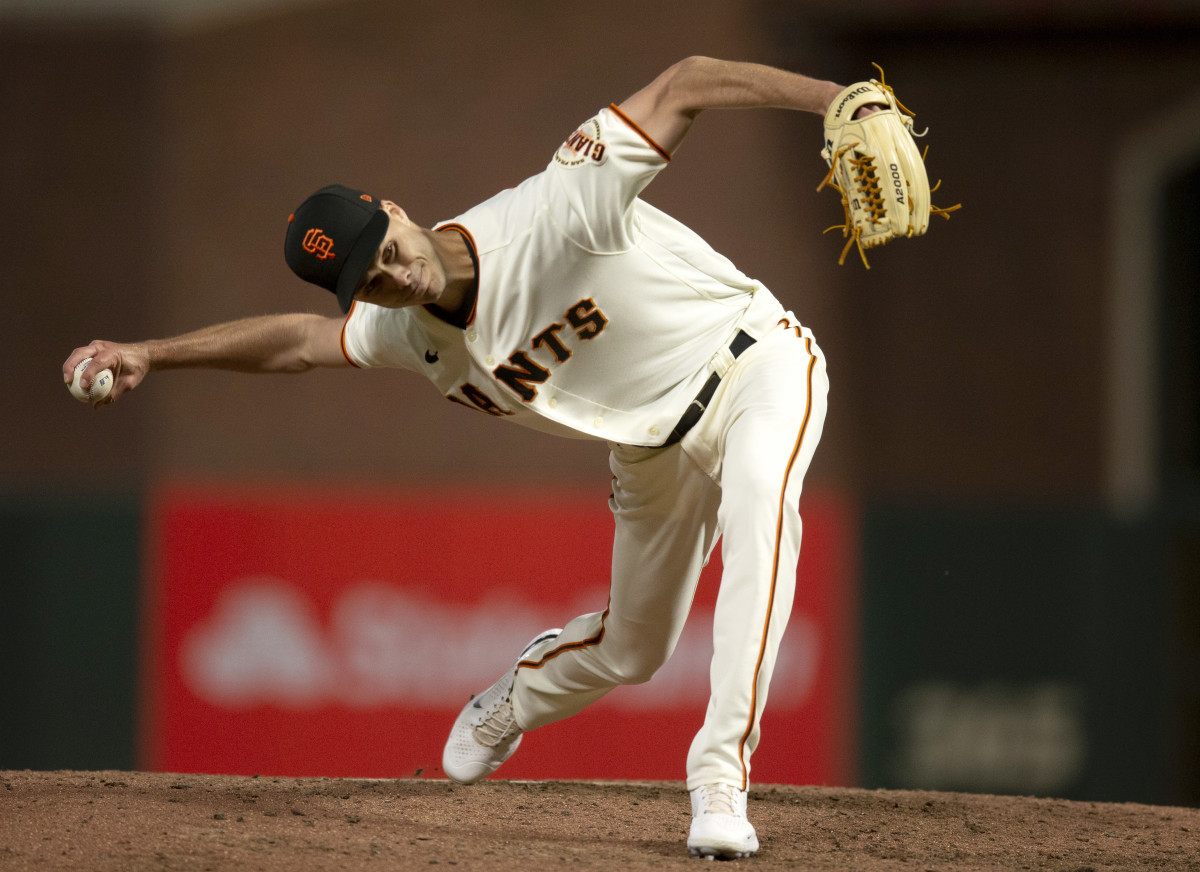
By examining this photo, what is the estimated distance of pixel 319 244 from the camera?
2.90 m

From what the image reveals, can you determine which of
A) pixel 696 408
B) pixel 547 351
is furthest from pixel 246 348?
pixel 696 408

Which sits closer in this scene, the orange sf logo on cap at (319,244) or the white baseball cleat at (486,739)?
the orange sf logo on cap at (319,244)

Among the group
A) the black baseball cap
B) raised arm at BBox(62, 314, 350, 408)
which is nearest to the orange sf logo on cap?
the black baseball cap

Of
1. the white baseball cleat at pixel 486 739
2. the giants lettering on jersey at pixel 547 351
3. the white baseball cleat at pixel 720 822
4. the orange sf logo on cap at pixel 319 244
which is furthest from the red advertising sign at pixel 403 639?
the orange sf logo on cap at pixel 319 244

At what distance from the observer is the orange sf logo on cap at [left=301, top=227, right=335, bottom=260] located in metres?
2.89

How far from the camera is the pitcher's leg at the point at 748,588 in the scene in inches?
110

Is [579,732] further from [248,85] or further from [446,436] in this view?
[248,85]

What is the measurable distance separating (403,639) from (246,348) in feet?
12.3

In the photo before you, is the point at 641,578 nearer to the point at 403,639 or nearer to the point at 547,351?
the point at 547,351

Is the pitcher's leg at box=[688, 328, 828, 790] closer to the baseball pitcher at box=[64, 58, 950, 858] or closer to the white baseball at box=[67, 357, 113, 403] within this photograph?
the baseball pitcher at box=[64, 58, 950, 858]

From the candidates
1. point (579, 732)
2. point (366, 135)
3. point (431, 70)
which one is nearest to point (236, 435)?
point (366, 135)

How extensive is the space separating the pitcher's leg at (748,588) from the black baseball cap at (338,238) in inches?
32.5

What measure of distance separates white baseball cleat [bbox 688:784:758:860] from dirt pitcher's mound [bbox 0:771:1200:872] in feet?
0.19

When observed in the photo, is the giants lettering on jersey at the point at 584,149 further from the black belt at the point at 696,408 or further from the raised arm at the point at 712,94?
the black belt at the point at 696,408
